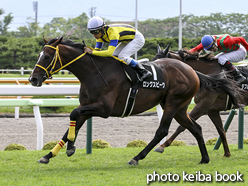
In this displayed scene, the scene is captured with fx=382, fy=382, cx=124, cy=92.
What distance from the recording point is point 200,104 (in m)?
5.38

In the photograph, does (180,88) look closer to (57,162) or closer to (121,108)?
(121,108)

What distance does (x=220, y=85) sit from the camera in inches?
204

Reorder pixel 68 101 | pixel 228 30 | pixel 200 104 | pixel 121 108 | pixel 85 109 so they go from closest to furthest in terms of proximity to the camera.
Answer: pixel 85 109 → pixel 121 108 → pixel 200 104 → pixel 68 101 → pixel 228 30

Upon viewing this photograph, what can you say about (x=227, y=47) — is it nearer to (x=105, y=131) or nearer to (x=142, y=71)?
(x=142, y=71)

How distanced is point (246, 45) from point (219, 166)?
80.9 inches

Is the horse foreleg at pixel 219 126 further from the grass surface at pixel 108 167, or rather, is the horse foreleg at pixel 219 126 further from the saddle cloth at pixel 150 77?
the saddle cloth at pixel 150 77

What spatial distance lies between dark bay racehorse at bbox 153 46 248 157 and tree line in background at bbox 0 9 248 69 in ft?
82.0

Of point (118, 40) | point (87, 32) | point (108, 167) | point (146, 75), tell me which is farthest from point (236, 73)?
point (87, 32)

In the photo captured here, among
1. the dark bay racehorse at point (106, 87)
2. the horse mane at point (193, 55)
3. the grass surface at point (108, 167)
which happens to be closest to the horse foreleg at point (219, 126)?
the grass surface at point (108, 167)

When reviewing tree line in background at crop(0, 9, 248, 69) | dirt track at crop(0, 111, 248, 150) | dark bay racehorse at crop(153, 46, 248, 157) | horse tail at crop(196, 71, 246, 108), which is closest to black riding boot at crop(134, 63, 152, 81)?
dark bay racehorse at crop(153, 46, 248, 157)

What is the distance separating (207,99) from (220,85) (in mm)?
303

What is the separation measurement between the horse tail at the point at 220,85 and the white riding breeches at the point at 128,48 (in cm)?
95

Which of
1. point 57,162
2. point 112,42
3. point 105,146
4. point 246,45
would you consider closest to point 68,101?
point 105,146

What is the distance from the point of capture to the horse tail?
5090 mm
